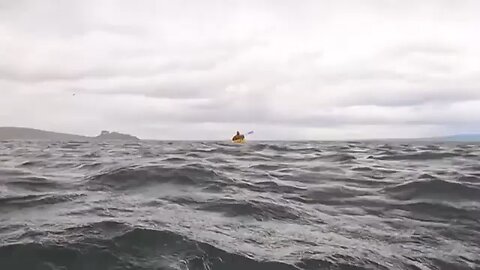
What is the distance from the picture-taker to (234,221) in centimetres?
634

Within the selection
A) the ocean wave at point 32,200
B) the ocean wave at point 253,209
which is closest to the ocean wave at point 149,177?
the ocean wave at point 32,200

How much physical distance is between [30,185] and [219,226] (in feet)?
16.1

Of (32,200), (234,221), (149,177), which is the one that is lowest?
(234,221)

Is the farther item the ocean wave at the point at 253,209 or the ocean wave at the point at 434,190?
the ocean wave at the point at 434,190

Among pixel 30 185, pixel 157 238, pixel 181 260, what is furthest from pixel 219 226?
pixel 30 185

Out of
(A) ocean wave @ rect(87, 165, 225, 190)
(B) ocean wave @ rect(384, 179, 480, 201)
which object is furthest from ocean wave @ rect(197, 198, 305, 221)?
(B) ocean wave @ rect(384, 179, 480, 201)

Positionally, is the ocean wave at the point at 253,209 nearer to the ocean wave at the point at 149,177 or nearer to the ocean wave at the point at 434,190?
the ocean wave at the point at 149,177

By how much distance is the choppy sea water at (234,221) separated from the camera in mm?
4645

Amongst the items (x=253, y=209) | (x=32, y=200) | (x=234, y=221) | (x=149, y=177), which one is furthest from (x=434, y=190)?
(x=32, y=200)

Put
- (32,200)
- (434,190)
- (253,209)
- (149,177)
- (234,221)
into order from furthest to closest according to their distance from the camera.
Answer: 1. (149,177)
2. (434,190)
3. (32,200)
4. (253,209)
5. (234,221)

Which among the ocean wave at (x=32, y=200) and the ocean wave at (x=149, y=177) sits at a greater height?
the ocean wave at (x=149, y=177)

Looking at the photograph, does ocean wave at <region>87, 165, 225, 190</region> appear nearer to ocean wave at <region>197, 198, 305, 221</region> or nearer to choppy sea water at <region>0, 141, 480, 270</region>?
choppy sea water at <region>0, 141, 480, 270</region>

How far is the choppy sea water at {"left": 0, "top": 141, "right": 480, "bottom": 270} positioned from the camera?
464 cm

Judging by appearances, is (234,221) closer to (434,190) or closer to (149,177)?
(149,177)
